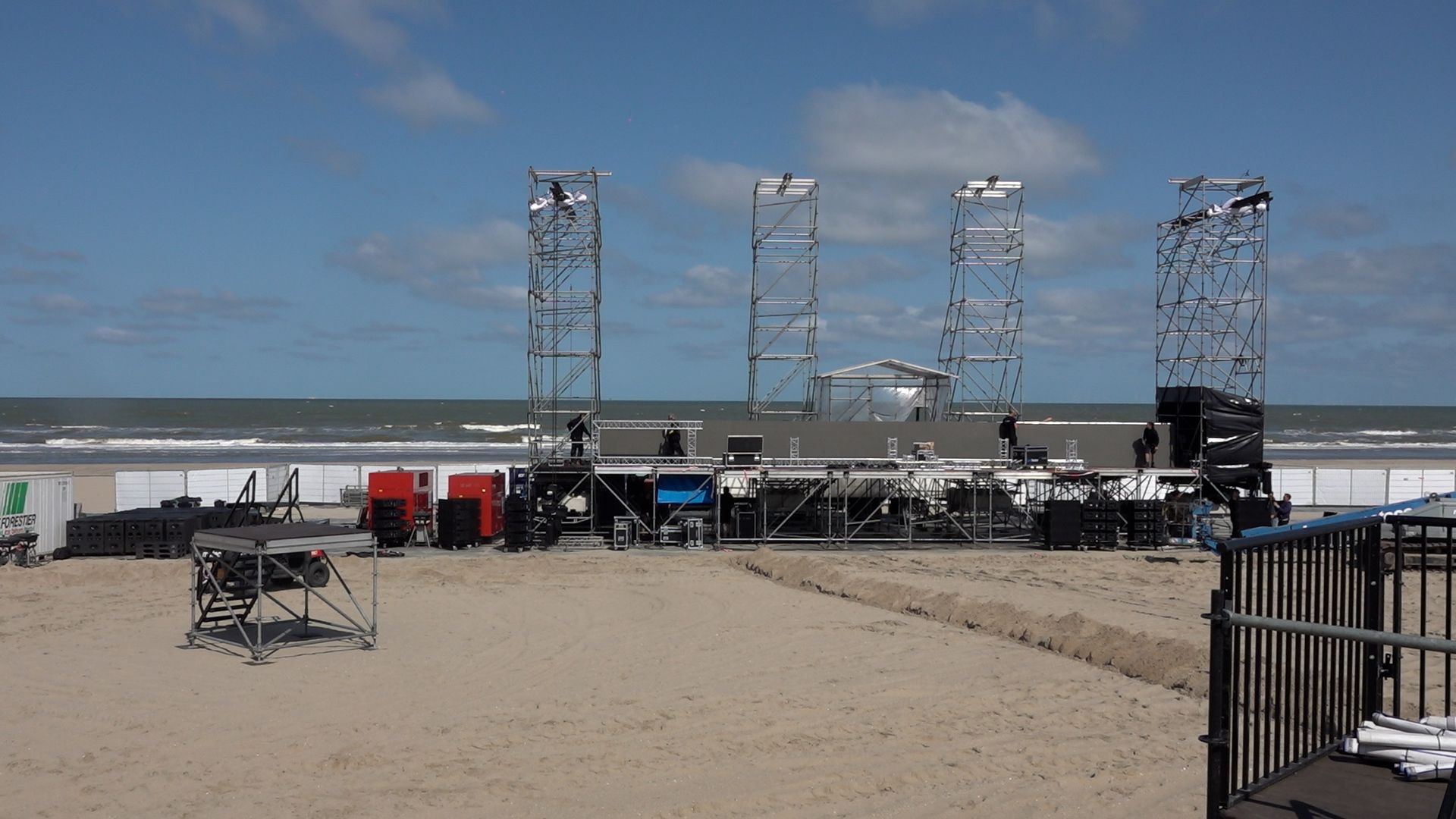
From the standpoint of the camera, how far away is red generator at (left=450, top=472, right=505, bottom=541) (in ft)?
91.7

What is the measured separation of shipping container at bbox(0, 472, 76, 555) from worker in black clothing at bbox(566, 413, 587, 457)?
470 inches

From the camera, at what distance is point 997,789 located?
8.55 meters

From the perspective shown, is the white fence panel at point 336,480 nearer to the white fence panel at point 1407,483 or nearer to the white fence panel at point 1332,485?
the white fence panel at point 1332,485

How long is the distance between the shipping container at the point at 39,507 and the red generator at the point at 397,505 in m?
6.70

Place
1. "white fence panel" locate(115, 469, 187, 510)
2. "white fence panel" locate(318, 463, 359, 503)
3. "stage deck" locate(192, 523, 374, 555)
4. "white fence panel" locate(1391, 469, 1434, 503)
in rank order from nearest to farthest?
"stage deck" locate(192, 523, 374, 555) < "white fence panel" locate(115, 469, 187, 510) < "white fence panel" locate(318, 463, 359, 503) < "white fence panel" locate(1391, 469, 1434, 503)

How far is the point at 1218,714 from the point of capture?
176 inches

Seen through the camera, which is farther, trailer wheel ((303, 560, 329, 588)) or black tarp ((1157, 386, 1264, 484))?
black tarp ((1157, 386, 1264, 484))

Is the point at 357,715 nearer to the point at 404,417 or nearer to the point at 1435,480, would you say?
the point at 1435,480

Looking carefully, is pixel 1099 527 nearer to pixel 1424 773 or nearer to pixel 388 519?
pixel 388 519

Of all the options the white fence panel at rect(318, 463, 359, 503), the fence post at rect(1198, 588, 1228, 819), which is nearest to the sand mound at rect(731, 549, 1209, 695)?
the fence post at rect(1198, 588, 1228, 819)

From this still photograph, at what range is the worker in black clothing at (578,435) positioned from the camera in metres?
28.8

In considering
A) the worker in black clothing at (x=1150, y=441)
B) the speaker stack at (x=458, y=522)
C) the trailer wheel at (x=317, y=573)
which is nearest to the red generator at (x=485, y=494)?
the speaker stack at (x=458, y=522)

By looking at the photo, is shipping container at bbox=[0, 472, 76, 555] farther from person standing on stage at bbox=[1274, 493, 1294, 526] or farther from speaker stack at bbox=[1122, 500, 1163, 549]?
person standing on stage at bbox=[1274, 493, 1294, 526]

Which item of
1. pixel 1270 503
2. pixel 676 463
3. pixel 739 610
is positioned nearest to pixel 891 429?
pixel 676 463
